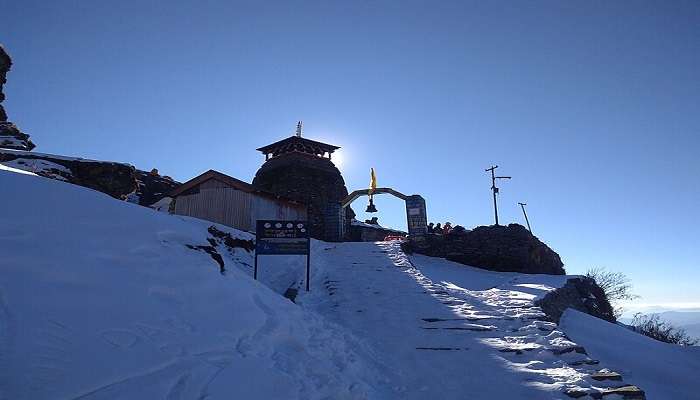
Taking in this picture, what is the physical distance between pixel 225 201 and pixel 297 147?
1630 cm

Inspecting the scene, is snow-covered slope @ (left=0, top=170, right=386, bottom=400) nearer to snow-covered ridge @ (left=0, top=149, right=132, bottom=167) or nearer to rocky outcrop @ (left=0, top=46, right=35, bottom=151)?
snow-covered ridge @ (left=0, top=149, right=132, bottom=167)

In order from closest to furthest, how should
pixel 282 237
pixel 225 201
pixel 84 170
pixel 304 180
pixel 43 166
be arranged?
1. pixel 282 237
2. pixel 43 166
3. pixel 84 170
4. pixel 225 201
5. pixel 304 180

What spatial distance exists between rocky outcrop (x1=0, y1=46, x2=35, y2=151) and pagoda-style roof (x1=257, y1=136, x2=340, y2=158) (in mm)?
20540

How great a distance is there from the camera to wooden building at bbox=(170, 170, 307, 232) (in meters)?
20.8

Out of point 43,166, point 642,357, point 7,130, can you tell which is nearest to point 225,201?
point 43,166

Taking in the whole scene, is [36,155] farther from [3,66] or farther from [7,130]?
[3,66]

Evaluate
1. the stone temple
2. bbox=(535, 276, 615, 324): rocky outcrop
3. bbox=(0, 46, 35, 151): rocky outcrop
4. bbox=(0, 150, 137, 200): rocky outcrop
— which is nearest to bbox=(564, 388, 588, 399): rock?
bbox=(535, 276, 615, 324): rocky outcrop

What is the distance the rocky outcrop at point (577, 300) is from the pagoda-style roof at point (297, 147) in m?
26.1

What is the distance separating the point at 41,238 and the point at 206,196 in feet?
57.4

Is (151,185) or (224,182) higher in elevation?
(151,185)

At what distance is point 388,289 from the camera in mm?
11344

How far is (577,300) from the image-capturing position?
14633mm

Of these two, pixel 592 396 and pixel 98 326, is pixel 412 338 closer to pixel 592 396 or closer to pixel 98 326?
pixel 592 396

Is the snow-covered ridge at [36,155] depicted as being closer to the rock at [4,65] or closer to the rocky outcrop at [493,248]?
the rock at [4,65]
